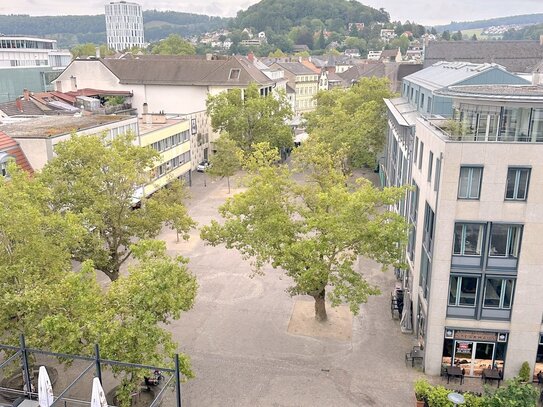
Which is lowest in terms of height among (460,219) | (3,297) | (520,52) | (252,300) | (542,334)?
(252,300)

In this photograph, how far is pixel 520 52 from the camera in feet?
234

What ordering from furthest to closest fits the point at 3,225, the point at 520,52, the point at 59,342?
the point at 520,52 → the point at 3,225 → the point at 59,342

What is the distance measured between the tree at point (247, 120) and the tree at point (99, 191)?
34960mm

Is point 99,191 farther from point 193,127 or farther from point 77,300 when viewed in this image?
point 193,127

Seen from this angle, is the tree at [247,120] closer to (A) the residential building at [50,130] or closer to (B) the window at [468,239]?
(A) the residential building at [50,130]

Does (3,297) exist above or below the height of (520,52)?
below

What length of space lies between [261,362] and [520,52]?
66.5 metres

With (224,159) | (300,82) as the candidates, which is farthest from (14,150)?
(300,82)

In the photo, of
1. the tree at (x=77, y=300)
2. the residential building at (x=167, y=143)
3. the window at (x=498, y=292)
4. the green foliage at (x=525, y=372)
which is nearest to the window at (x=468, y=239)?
the window at (x=498, y=292)

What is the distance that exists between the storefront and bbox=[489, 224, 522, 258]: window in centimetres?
357

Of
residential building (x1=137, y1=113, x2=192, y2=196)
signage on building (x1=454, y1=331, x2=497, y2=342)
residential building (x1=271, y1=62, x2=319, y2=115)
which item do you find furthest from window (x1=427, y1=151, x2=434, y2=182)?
residential building (x1=271, y1=62, x2=319, y2=115)

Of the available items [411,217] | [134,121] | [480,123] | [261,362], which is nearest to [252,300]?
[261,362]

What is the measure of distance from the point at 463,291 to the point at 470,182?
4.71 m

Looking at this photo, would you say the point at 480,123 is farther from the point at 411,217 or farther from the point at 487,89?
the point at 411,217
